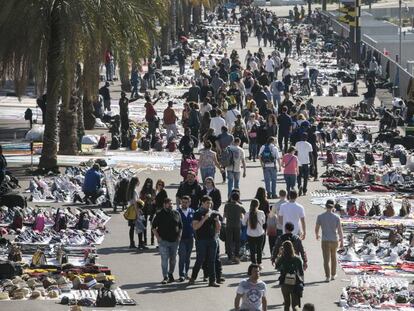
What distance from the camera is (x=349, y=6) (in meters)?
64.4

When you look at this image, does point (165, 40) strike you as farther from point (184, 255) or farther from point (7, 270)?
point (7, 270)

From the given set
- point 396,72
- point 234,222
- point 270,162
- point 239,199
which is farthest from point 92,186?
point 396,72

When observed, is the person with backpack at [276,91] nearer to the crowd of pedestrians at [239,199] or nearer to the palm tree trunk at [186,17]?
the crowd of pedestrians at [239,199]

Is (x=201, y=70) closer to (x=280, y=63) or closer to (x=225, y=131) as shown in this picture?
(x=280, y=63)

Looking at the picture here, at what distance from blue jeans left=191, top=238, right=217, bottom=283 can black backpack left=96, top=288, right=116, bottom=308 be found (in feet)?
6.15

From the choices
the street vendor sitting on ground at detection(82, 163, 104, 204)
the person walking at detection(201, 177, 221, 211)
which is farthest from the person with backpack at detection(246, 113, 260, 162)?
the person walking at detection(201, 177, 221, 211)

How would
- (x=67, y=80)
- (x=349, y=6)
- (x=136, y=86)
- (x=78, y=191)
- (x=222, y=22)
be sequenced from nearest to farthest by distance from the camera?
(x=78, y=191), (x=67, y=80), (x=136, y=86), (x=349, y=6), (x=222, y=22)

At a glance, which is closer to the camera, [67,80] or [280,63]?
[67,80]

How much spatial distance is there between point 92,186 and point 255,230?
594cm

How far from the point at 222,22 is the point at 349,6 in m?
31.2

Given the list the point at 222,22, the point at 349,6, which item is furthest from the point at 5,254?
the point at 222,22

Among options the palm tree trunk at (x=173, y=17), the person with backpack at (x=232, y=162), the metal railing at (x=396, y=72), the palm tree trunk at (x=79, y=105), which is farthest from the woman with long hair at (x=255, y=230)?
the palm tree trunk at (x=173, y=17)

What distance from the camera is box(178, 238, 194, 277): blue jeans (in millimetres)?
24000

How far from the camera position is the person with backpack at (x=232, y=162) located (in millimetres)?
31375
